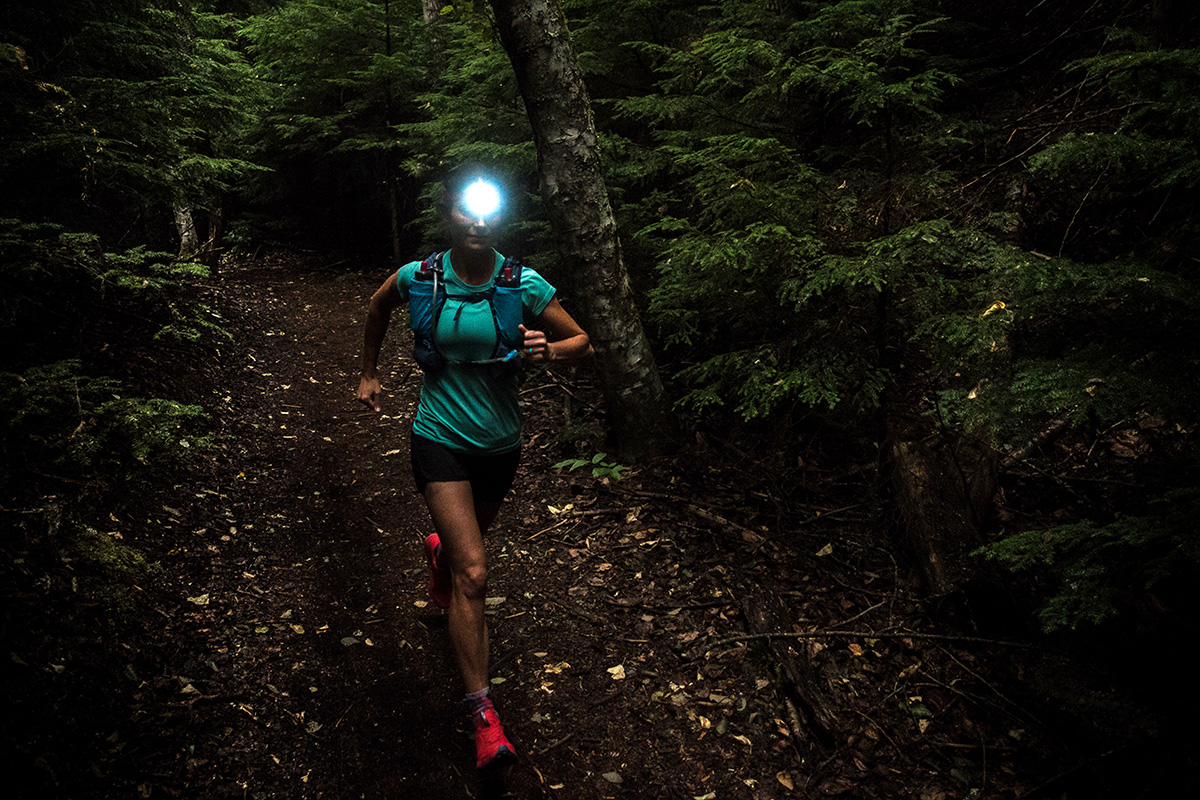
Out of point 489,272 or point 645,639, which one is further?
point 645,639

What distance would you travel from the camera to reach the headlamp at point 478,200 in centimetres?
314

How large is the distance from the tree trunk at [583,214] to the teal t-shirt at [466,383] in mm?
2145

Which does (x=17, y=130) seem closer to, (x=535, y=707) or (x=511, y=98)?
(x=511, y=98)

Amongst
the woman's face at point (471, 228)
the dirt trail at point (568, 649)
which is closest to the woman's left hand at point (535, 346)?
the woman's face at point (471, 228)

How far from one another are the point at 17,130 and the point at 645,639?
6.14 metres

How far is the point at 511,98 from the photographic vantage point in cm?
769

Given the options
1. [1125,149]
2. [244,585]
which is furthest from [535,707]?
[1125,149]

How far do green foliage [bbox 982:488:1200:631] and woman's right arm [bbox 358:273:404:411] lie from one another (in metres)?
3.52

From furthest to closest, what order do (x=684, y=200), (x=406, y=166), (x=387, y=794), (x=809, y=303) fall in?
1. (x=406, y=166)
2. (x=684, y=200)
3. (x=809, y=303)
4. (x=387, y=794)

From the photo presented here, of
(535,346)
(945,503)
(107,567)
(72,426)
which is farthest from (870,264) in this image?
(72,426)

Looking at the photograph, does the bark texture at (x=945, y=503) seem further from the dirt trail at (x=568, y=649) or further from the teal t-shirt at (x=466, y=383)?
the teal t-shirt at (x=466, y=383)

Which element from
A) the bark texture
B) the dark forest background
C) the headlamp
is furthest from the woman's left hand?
the bark texture

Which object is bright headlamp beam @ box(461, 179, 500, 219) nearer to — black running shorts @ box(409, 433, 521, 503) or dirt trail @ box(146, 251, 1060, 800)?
black running shorts @ box(409, 433, 521, 503)

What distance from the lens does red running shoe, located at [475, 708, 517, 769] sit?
3020 millimetres
